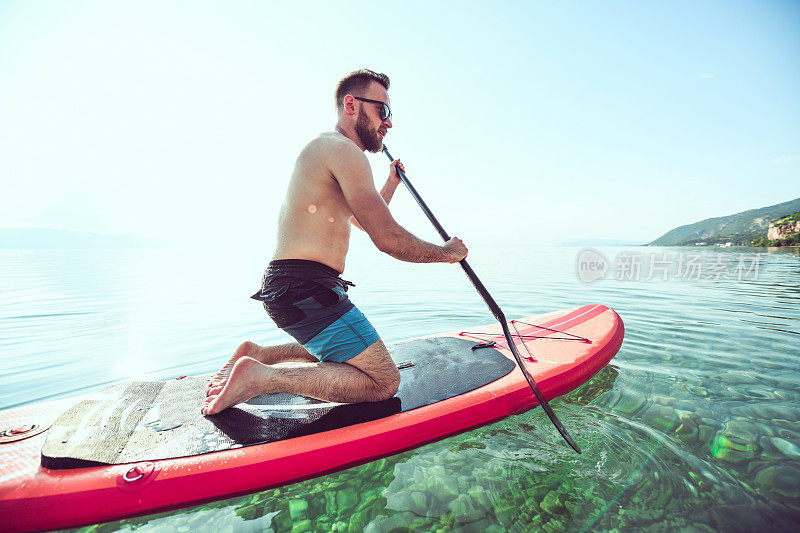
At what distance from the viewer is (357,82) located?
2.81 m

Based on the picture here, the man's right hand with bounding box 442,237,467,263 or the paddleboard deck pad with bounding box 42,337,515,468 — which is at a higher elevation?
the man's right hand with bounding box 442,237,467,263

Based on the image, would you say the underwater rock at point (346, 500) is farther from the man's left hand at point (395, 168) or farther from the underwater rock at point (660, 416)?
the man's left hand at point (395, 168)

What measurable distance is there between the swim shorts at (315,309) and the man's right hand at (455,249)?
88cm

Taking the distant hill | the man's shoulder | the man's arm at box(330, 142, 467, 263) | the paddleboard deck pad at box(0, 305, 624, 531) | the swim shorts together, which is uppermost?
the distant hill

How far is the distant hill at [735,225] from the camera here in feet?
415

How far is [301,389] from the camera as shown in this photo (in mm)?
2447

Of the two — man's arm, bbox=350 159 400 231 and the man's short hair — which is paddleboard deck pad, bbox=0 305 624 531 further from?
the man's short hair

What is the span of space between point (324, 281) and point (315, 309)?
21cm

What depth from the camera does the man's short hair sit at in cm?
280

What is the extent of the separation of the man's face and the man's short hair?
0.05m

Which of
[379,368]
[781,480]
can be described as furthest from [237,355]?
[781,480]

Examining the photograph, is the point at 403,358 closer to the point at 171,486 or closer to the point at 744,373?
the point at 171,486

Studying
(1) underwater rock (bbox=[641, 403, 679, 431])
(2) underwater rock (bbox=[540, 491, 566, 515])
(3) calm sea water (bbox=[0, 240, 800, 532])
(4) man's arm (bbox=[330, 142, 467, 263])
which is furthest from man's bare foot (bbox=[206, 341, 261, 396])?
(1) underwater rock (bbox=[641, 403, 679, 431])

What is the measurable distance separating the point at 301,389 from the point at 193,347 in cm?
463
